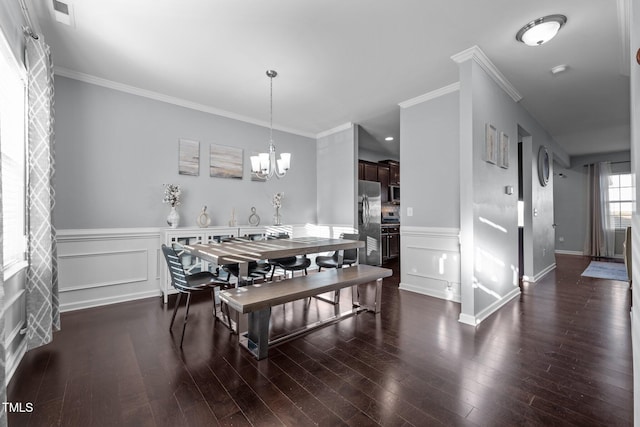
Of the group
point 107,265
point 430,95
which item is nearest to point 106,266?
point 107,265

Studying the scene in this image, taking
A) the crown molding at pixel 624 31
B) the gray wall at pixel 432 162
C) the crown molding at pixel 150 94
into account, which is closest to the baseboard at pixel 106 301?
the crown molding at pixel 150 94

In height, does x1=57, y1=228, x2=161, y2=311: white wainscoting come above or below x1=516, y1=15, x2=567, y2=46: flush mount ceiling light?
below

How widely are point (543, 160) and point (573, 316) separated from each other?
10.5 ft

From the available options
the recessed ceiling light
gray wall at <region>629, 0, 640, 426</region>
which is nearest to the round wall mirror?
the recessed ceiling light

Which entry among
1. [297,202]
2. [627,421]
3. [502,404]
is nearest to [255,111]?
[297,202]

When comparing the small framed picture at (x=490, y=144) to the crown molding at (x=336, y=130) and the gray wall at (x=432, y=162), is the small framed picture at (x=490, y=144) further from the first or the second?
the crown molding at (x=336, y=130)

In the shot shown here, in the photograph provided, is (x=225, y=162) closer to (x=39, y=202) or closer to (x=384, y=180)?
(x=39, y=202)

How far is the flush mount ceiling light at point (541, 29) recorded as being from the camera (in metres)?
2.31

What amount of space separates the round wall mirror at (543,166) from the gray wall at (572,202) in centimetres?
321

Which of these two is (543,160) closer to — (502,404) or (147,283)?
(502,404)

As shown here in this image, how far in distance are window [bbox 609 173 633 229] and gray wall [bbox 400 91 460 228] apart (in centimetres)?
663

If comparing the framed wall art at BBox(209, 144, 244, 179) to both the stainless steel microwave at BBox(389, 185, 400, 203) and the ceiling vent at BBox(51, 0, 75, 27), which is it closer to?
the ceiling vent at BBox(51, 0, 75, 27)

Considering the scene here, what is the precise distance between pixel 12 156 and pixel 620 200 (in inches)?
433

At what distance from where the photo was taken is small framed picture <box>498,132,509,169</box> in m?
3.36
